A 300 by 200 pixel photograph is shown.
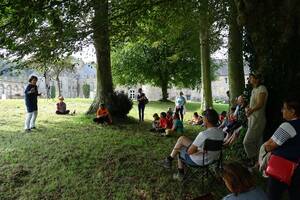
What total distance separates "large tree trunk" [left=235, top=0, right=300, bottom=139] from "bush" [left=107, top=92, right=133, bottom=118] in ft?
28.8

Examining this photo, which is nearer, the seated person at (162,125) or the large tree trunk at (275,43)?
the large tree trunk at (275,43)

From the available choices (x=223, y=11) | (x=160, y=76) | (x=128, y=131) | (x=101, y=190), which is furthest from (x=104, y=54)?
(x=160, y=76)

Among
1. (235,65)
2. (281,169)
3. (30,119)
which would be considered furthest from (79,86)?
(281,169)

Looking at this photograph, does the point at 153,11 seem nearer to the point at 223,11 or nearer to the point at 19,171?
the point at 223,11

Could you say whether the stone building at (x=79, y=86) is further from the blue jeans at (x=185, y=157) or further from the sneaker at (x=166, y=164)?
the blue jeans at (x=185, y=157)

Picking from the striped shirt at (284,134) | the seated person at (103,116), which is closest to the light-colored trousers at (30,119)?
the seated person at (103,116)

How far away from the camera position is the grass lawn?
27.2 feet

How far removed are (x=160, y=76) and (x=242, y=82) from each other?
2832cm

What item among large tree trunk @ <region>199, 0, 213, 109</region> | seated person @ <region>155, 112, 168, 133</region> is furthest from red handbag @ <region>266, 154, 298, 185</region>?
large tree trunk @ <region>199, 0, 213, 109</region>

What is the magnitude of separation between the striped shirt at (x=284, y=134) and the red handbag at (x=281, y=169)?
0.23 meters

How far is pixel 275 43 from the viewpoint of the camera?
8688 millimetres

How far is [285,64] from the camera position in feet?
28.2

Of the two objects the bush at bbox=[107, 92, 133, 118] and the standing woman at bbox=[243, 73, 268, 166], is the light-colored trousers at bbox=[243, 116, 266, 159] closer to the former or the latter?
the standing woman at bbox=[243, 73, 268, 166]

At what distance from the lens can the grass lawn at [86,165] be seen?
8305mm
